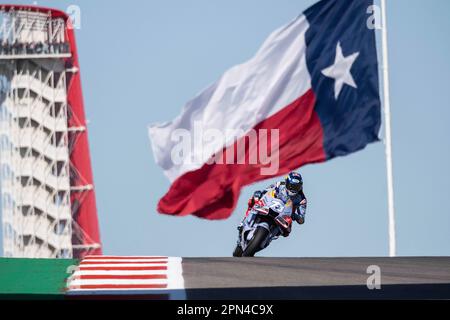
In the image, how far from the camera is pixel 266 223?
2411 cm

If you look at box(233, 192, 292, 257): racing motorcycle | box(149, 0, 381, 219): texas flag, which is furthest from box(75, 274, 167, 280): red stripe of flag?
box(149, 0, 381, 219): texas flag

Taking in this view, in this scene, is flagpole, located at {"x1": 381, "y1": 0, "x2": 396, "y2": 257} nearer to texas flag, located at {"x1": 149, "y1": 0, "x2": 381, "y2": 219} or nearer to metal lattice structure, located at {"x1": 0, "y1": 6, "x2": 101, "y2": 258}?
texas flag, located at {"x1": 149, "y1": 0, "x2": 381, "y2": 219}

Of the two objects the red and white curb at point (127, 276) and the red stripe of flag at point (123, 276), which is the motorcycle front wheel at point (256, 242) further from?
the red stripe of flag at point (123, 276)

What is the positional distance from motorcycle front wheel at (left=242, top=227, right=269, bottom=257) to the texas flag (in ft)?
14.6

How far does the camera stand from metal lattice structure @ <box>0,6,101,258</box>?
90.7m

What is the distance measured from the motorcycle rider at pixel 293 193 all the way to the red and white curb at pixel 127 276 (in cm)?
479

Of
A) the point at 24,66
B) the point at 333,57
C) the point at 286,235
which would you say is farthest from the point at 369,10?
the point at 24,66

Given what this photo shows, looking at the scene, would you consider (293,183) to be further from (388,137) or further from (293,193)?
(388,137)

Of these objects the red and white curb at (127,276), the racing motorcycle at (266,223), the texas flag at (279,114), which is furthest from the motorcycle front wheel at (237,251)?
the red and white curb at (127,276)

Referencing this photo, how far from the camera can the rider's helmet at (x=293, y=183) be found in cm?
2395

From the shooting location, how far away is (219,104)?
94.6 feet
